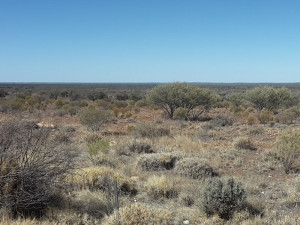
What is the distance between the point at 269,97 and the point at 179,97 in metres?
9.31

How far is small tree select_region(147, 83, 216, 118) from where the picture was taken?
1045 inches

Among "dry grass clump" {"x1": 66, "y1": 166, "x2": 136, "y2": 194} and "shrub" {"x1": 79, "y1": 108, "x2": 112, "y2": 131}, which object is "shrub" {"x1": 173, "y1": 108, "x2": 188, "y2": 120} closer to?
"shrub" {"x1": 79, "y1": 108, "x2": 112, "y2": 131}

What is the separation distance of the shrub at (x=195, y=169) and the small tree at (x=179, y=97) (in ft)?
54.8

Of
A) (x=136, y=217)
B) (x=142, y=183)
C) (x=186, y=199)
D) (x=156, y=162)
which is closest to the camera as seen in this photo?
(x=136, y=217)

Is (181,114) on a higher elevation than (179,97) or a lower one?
lower

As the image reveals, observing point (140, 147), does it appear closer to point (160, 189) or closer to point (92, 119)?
point (160, 189)

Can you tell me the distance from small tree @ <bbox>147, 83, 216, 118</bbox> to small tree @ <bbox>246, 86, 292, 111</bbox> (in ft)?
17.1

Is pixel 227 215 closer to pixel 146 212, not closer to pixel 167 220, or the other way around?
pixel 167 220

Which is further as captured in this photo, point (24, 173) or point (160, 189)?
point (160, 189)

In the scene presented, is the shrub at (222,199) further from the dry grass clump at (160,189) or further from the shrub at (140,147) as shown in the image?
the shrub at (140,147)

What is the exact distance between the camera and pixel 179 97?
26312mm

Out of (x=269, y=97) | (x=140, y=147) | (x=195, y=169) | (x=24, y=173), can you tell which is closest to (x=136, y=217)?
(x=24, y=173)

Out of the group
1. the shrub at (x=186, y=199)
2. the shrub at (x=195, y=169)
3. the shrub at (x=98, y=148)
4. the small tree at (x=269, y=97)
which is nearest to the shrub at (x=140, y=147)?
the shrub at (x=98, y=148)

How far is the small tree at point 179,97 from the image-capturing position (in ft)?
87.1
